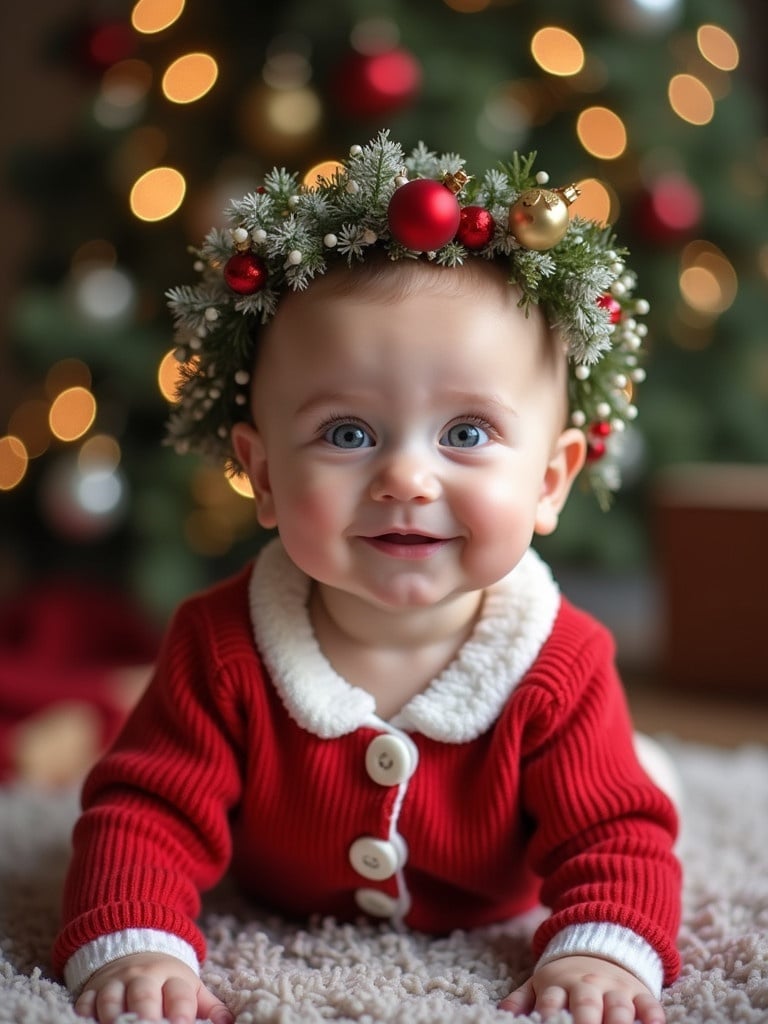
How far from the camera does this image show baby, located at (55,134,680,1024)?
88cm

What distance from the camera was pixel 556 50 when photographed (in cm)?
211

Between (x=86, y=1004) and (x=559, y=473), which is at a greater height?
(x=559, y=473)

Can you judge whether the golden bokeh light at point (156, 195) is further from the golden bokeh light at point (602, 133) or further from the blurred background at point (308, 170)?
the golden bokeh light at point (602, 133)

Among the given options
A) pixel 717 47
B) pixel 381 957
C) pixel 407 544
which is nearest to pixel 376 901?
pixel 381 957

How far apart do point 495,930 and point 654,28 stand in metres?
1.62

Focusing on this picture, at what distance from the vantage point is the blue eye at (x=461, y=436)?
90cm

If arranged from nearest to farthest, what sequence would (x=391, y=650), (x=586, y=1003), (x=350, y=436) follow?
(x=586, y=1003)
(x=350, y=436)
(x=391, y=650)

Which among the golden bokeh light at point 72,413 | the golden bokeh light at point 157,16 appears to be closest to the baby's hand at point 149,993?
the golden bokeh light at point 72,413

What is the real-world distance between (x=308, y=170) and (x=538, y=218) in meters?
1.17

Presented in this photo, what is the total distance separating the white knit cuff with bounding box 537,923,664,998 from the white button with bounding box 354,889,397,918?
6.4 inches

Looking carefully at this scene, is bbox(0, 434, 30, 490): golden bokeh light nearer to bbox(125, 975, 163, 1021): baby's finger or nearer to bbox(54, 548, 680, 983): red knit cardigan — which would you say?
bbox(54, 548, 680, 983): red knit cardigan

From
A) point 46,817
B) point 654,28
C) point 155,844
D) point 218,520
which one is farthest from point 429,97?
point 155,844

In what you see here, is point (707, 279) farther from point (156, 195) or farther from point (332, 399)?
point (332, 399)

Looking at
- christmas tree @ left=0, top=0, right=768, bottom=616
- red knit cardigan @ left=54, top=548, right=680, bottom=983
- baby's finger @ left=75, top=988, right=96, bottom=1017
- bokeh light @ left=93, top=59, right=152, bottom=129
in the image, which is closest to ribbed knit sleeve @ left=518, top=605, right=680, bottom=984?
red knit cardigan @ left=54, top=548, right=680, bottom=983
